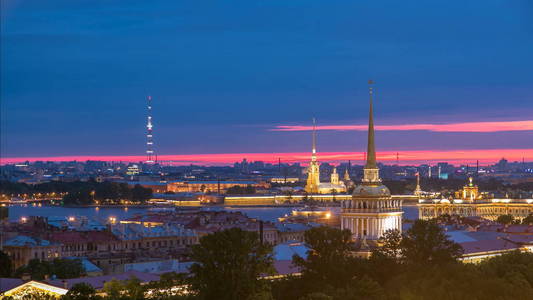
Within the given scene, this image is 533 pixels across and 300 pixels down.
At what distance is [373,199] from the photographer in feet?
110

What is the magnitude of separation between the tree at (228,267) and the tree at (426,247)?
19.1ft

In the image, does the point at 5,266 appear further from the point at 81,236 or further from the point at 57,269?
the point at 81,236

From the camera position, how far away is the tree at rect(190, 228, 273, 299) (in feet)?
67.9

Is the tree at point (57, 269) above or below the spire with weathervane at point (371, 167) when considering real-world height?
below

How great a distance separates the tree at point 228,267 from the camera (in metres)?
20.7

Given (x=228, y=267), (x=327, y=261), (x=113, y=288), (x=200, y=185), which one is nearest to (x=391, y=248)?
(x=327, y=261)

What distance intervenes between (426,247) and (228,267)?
7.29 m

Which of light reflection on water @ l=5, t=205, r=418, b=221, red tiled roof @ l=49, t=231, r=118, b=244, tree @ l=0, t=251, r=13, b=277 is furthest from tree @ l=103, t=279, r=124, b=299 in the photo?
light reflection on water @ l=5, t=205, r=418, b=221

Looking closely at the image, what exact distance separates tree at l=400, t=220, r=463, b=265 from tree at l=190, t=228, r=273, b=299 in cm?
583

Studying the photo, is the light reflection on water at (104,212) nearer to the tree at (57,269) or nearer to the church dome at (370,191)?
the church dome at (370,191)

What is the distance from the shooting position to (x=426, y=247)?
26.8m

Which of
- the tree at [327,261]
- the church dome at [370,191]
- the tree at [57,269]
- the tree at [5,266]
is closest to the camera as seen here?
the tree at [327,261]

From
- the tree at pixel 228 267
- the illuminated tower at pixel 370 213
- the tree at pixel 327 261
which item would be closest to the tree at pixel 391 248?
the tree at pixel 327 261

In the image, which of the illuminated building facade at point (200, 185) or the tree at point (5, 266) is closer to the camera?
the tree at point (5, 266)
